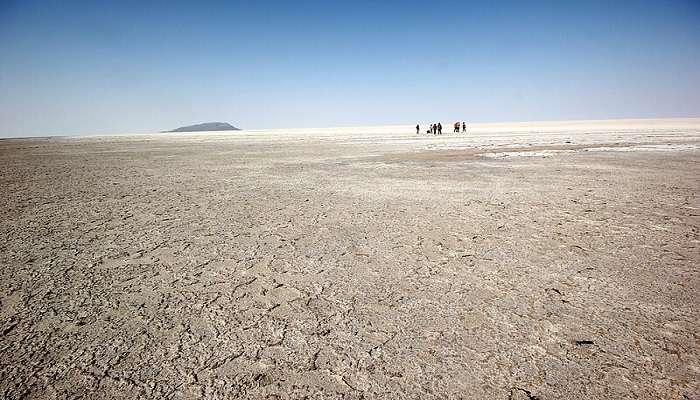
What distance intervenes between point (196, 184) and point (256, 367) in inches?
282

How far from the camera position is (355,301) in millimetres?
2490

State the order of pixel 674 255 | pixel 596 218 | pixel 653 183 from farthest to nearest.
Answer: pixel 653 183 → pixel 596 218 → pixel 674 255

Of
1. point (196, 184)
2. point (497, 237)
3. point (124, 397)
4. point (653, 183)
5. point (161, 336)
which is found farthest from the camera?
point (196, 184)

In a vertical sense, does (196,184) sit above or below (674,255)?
above

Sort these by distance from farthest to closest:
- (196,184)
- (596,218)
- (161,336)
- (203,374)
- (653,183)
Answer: (196,184), (653,183), (596,218), (161,336), (203,374)

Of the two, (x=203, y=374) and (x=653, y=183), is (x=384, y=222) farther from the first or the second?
(x=653, y=183)

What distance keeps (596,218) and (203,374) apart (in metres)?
4.90

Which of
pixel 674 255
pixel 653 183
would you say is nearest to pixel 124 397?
pixel 674 255

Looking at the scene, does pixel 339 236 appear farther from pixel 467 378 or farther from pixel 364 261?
pixel 467 378

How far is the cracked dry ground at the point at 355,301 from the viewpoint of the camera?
1.72 meters

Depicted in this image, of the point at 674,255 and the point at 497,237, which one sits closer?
the point at 674,255

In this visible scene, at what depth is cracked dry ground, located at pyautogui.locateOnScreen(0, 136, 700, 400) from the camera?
1.72 metres

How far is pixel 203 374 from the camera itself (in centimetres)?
176

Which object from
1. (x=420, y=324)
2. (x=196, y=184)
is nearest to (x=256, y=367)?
(x=420, y=324)
